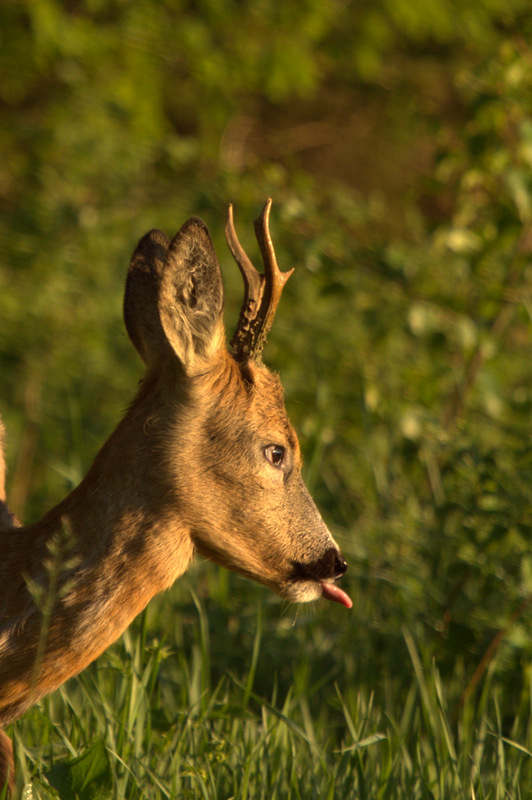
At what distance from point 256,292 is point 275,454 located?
1.57 ft

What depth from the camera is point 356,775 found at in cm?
312

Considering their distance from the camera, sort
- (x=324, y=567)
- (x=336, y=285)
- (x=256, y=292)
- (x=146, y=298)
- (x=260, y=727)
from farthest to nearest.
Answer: (x=336, y=285) → (x=260, y=727) → (x=146, y=298) → (x=324, y=567) → (x=256, y=292)

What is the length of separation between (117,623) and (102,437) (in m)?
3.28

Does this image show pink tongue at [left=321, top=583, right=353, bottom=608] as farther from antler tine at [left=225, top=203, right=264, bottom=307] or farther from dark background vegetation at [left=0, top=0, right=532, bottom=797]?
antler tine at [left=225, top=203, right=264, bottom=307]

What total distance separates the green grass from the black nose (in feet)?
1.26

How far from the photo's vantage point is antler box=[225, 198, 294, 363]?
2.85m

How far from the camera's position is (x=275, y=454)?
3.08m

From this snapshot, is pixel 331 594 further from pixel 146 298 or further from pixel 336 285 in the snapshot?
pixel 336 285

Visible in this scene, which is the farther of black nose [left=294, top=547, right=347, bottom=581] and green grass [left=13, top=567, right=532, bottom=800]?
black nose [left=294, top=547, right=347, bottom=581]

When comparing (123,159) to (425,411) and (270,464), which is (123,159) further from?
(270,464)

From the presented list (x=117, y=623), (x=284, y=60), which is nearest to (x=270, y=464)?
(x=117, y=623)

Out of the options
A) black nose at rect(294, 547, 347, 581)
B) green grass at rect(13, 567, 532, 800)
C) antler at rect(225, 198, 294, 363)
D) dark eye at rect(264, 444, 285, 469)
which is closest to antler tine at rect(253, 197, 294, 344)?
antler at rect(225, 198, 294, 363)

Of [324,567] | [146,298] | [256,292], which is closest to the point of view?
[256,292]

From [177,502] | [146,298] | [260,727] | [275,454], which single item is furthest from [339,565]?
[146,298]
